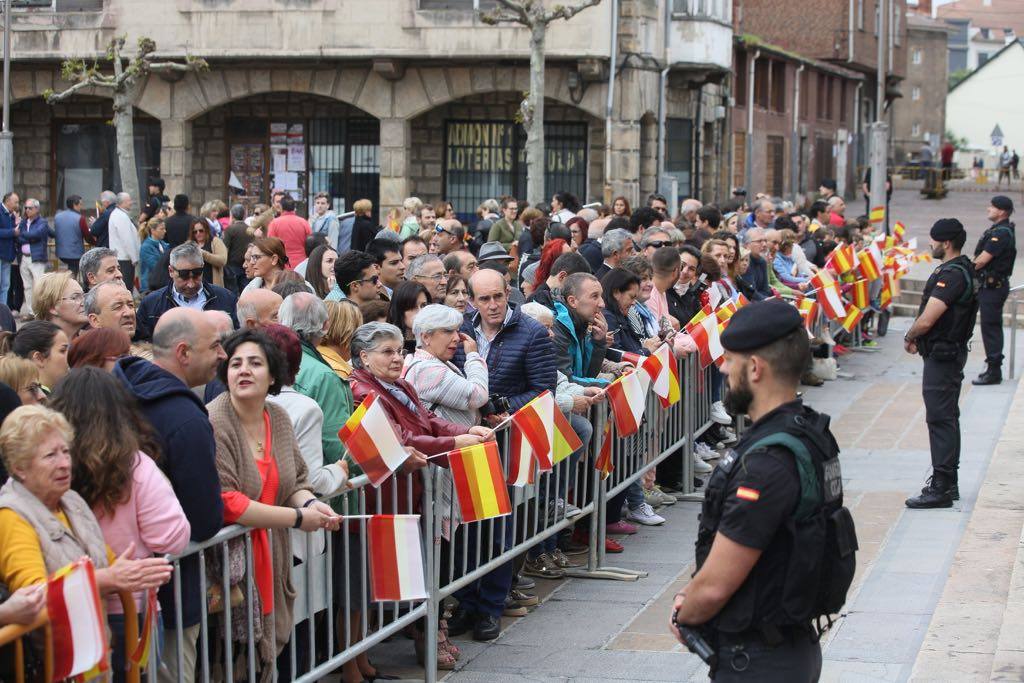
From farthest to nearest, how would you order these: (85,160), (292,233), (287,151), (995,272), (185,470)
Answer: (85,160)
(287,151)
(292,233)
(995,272)
(185,470)

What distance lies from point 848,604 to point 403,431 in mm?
2766

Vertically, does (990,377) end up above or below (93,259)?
below

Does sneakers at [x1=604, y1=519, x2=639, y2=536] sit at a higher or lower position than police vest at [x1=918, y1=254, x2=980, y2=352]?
lower

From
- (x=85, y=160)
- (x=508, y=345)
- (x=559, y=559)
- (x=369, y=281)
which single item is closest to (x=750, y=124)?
(x=85, y=160)

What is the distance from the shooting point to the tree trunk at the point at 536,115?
23.7 metres

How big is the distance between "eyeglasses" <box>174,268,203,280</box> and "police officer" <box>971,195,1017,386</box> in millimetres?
7523

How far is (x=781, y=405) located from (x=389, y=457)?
7.60 ft

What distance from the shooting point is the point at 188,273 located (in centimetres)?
1013

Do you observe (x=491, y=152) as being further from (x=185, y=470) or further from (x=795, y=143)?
(x=185, y=470)

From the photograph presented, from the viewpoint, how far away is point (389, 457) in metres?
6.19

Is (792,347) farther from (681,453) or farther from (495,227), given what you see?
(495,227)

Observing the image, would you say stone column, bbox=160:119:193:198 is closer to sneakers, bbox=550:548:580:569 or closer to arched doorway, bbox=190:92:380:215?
arched doorway, bbox=190:92:380:215

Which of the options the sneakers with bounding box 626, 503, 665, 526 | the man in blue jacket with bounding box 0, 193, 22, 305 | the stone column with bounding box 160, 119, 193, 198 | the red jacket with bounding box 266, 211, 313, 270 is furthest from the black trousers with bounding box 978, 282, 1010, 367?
the stone column with bounding box 160, 119, 193, 198

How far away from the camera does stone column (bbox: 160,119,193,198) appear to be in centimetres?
2878
